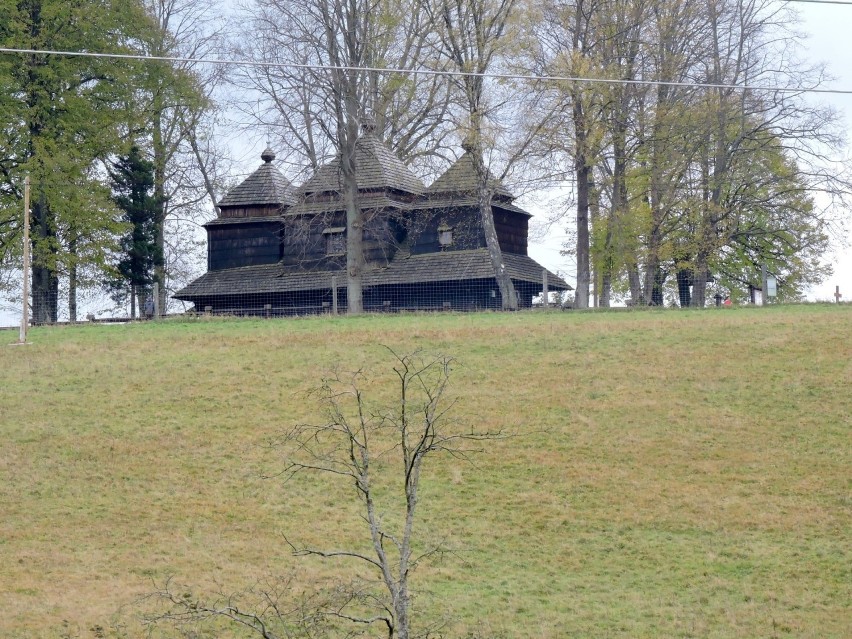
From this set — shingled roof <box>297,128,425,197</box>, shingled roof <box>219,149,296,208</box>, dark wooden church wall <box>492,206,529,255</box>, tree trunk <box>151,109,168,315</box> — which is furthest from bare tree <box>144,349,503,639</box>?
tree trunk <box>151,109,168,315</box>

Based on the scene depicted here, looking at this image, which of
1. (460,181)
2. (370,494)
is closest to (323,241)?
(460,181)

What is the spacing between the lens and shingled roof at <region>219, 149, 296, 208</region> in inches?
1804

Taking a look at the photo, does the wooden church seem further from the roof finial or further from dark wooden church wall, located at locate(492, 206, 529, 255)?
the roof finial

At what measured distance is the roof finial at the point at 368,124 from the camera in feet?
136

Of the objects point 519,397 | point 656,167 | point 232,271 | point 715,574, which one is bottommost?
point 715,574

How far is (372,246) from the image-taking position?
4344cm

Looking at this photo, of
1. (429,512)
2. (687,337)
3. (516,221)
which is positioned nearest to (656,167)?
(516,221)

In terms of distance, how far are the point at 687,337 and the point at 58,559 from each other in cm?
1505

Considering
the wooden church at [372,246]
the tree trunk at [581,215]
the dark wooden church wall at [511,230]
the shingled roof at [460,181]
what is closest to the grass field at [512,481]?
the tree trunk at [581,215]

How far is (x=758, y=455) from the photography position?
1984cm

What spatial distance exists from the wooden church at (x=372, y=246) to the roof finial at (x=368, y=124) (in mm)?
268

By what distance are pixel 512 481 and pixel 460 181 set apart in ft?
83.6

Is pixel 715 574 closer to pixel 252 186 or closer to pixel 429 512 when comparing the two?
pixel 429 512

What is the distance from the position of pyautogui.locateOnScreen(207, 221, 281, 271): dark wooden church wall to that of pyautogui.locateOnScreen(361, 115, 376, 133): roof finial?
4.72 meters
